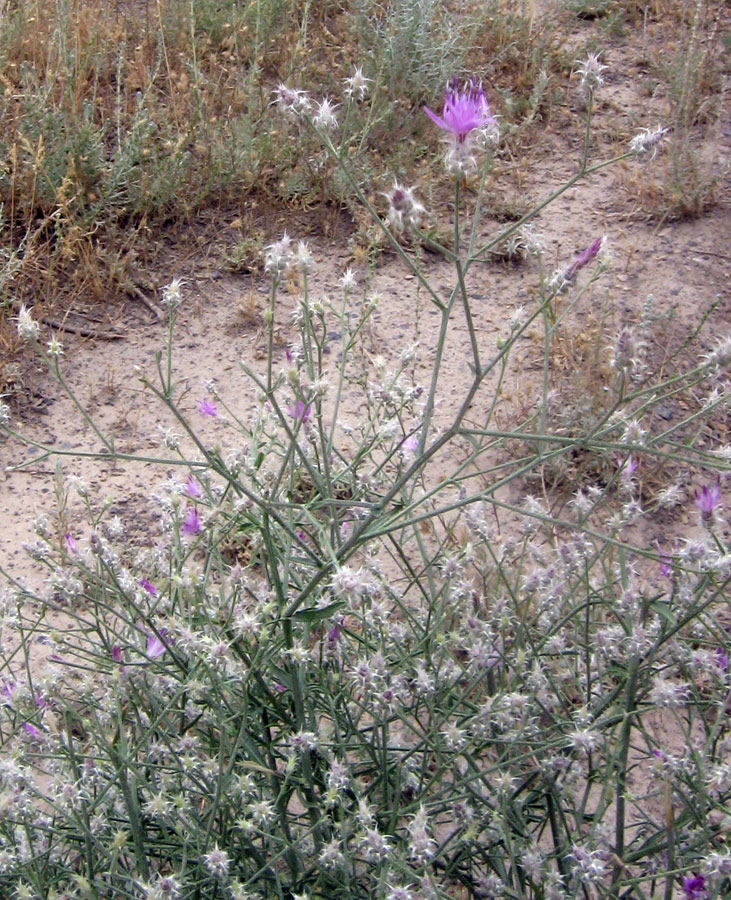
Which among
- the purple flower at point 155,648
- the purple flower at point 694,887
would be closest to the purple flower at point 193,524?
the purple flower at point 155,648

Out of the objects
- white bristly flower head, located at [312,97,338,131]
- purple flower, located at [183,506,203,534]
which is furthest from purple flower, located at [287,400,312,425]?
white bristly flower head, located at [312,97,338,131]

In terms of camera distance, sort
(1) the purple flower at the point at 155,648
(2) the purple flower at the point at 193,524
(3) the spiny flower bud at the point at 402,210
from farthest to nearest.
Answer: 1. (2) the purple flower at the point at 193,524
2. (1) the purple flower at the point at 155,648
3. (3) the spiny flower bud at the point at 402,210

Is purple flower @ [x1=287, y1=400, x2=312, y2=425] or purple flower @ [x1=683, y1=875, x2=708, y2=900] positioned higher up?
purple flower @ [x1=287, y1=400, x2=312, y2=425]

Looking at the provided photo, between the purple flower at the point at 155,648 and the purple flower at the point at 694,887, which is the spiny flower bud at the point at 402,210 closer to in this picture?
A: the purple flower at the point at 155,648

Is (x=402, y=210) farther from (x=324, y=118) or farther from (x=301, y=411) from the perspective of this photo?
(x=301, y=411)

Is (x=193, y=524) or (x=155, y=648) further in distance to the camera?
(x=193, y=524)

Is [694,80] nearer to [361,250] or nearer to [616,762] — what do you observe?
[361,250]

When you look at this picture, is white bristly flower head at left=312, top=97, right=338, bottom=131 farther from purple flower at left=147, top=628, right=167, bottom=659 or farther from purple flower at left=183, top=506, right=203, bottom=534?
purple flower at left=147, top=628, right=167, bottom=659

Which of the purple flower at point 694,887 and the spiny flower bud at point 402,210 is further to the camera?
the purple flower at point 694,887

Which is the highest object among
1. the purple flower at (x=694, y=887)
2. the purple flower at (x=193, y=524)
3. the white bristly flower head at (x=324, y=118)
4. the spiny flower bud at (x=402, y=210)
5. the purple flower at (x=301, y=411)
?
the white bristly flower head at (x=324, y=118)

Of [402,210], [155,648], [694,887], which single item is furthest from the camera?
[155,648]

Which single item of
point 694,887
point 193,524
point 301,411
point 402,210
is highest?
point 402,210

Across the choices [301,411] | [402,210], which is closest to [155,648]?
[301,411]

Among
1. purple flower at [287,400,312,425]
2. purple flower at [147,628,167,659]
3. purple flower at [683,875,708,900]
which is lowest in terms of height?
purple flower at [683,875,708,900]
